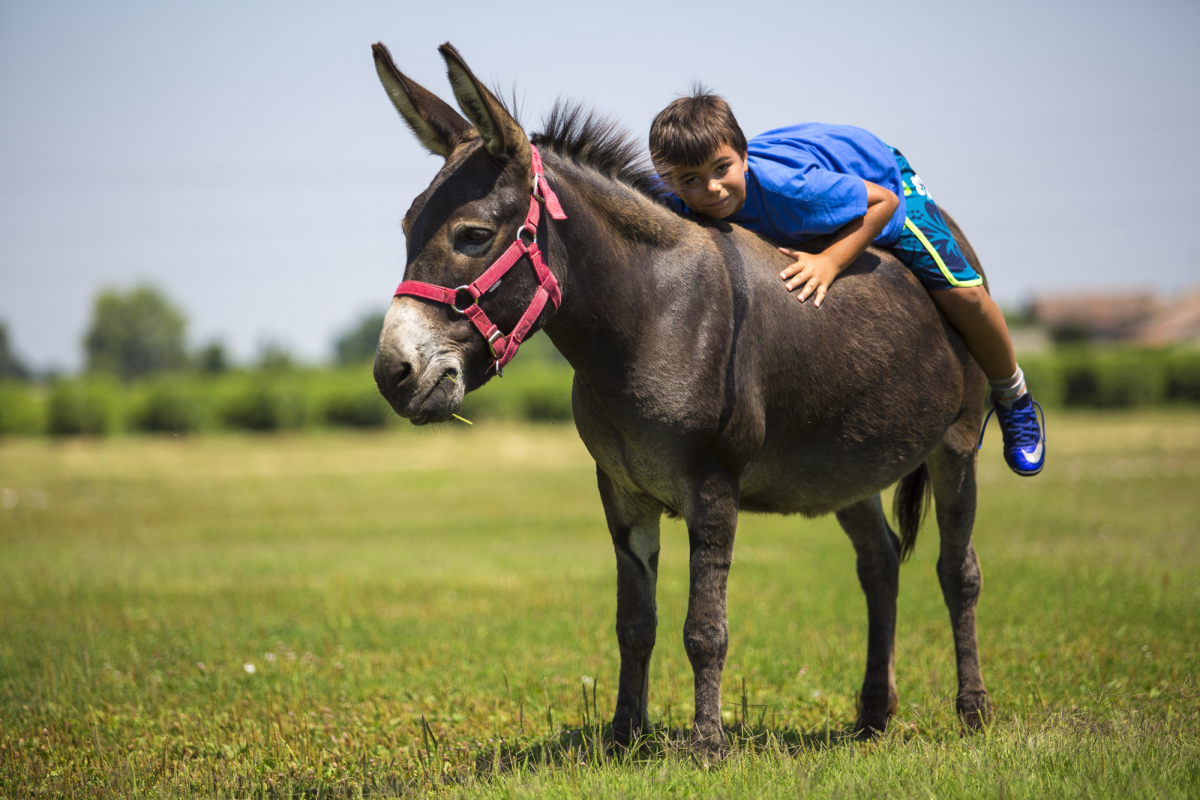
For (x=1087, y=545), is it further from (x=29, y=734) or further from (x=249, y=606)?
(x=29, y=734)

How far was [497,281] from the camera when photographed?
3.44 m

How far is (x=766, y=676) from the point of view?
20.5ft

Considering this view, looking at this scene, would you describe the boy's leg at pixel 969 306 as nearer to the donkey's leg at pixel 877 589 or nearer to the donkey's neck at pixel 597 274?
the donkey's leg at pixel 877 589

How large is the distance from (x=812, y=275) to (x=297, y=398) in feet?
152

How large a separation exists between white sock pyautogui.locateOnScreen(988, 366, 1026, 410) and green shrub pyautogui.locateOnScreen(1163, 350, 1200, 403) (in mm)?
47556

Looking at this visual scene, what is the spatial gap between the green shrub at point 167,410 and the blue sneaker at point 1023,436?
45631 millimetres

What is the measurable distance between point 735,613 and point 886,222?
5231 millimetres

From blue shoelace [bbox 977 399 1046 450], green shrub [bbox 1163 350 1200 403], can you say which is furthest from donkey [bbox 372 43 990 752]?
green shrub [bbox 1163 350 1200 403]

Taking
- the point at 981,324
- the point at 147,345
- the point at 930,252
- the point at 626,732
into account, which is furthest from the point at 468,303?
the point at 147,345

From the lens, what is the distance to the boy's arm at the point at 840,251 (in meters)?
4.17

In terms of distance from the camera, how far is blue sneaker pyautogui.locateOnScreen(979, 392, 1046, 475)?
502 cm

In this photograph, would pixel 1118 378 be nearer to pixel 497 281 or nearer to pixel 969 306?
pixel 969 306

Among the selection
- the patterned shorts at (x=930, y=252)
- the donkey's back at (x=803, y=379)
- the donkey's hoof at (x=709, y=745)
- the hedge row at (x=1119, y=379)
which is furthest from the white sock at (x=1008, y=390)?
the hedge row at (x=1119, y=379)

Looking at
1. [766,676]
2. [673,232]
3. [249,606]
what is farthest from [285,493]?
[673,232]
